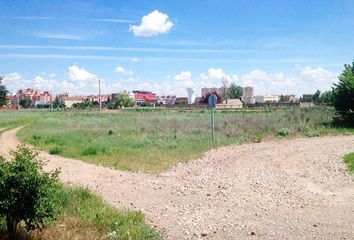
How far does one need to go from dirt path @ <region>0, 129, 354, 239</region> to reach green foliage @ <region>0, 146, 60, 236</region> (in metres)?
2.26

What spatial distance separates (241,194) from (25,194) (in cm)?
542

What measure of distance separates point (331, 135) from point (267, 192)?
14.5 metres

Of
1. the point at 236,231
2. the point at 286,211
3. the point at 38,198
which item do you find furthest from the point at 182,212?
the point at 38,198

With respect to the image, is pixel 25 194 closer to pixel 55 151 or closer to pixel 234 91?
pixel 55 151

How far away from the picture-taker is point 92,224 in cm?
756

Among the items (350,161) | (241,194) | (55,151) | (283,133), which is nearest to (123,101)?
(283,133)

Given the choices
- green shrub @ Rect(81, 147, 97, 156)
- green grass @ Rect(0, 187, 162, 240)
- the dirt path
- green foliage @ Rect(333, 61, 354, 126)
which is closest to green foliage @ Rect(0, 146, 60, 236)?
green grass @ Rect(0, 187, 162, 240)

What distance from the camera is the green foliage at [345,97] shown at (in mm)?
27000

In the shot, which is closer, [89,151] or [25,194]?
[25,194]

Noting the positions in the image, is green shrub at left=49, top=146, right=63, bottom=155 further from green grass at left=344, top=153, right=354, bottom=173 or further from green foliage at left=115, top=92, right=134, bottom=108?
green foliage at left=115, top=92, right=134, bottom=108

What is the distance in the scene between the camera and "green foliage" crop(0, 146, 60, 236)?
623 centimetres

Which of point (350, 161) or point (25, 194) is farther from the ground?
point (25, 194)

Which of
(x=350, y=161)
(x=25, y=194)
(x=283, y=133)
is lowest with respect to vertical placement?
(x=350, y=161)

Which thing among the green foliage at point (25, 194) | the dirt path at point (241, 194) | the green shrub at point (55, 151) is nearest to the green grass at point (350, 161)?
the dirt path at point (241, 194)
